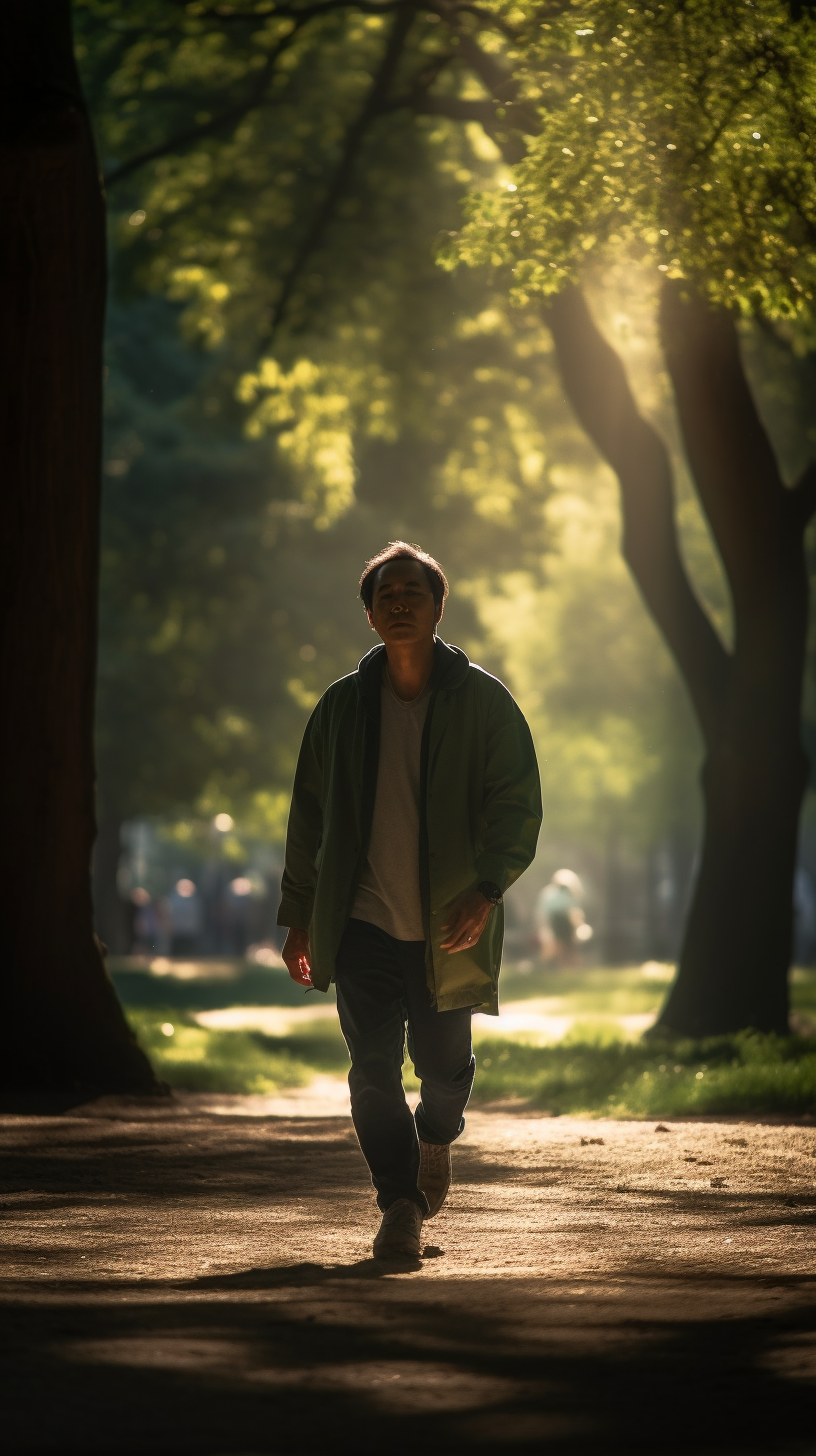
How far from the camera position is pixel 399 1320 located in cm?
453

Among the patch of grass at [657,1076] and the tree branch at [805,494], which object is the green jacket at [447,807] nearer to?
the patch of grass at [657,1076]

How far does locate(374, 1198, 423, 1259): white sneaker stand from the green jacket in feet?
1.92

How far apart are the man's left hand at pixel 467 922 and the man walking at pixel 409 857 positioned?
0.02 m

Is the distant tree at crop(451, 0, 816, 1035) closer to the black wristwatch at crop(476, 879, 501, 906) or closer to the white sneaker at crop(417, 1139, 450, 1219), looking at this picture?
the black wristwatch at crop(476, 879, 501, 906)

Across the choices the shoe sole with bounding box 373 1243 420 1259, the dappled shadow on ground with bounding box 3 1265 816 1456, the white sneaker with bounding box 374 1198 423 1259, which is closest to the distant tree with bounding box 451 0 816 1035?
the white sneaker with bounding box 374 1198 423 1259

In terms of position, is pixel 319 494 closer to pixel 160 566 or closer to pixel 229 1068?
pixel 160 566

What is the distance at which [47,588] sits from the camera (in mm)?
9930

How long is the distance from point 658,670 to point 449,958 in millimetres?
28723

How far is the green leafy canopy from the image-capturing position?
31.8 ft

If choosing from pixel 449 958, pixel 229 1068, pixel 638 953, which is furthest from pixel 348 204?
pixel 638 953

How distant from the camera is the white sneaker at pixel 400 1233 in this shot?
5469mm

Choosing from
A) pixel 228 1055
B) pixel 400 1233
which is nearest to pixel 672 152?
pixel 400 1233

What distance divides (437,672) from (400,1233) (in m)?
1.56

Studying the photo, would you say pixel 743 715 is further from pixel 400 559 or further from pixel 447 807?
pixel 447 807
